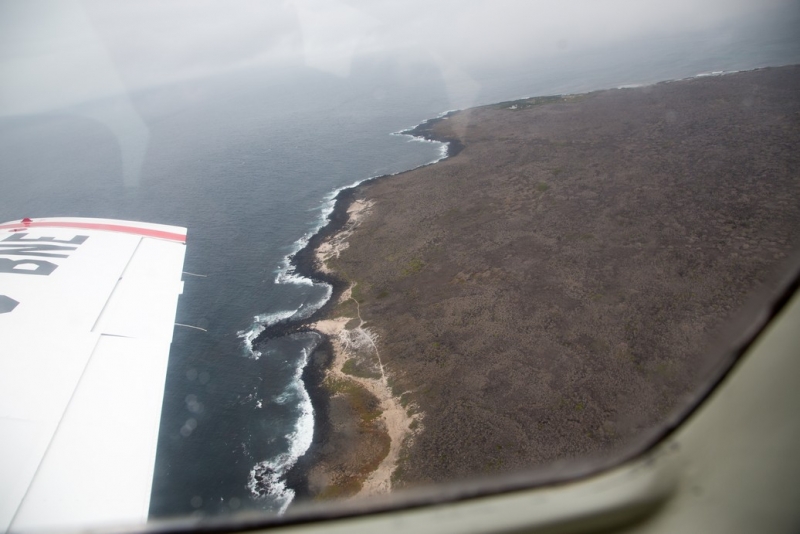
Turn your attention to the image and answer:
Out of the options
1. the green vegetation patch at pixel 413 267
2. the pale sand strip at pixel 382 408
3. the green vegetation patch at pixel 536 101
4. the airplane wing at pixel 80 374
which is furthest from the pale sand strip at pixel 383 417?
the green vegetation patch at pixel 536 101

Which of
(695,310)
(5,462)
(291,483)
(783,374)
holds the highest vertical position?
(783,374)

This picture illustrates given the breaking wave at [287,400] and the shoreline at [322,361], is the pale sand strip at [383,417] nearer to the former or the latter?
the shoreline at [322,361]

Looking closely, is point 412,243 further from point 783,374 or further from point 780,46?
point 780,46

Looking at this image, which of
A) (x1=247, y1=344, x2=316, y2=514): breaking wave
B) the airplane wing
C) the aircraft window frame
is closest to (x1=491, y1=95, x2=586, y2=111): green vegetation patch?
(x1=247, y1=344, x2=316, y2=514): breaking wave

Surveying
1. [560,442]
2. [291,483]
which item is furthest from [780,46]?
[291,483]

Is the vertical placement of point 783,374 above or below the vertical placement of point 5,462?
above

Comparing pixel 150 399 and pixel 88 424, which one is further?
pixel 150 399
